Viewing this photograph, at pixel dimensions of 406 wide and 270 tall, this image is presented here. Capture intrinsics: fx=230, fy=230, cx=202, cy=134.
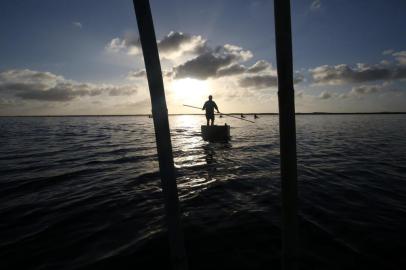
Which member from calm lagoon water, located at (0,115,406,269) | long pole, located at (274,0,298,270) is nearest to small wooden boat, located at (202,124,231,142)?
calm lagoon water, located at (0,115,406,269)

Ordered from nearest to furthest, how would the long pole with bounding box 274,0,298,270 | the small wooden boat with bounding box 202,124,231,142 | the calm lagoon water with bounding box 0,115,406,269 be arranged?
1. the long pole with bounding box 274,0,298,270
2. the calm lagoon water with bounding box 0,115,406,269
3. the small wooden boat with bounding box 202,124,231,142

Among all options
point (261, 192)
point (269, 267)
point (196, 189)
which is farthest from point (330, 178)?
point (269, 267)

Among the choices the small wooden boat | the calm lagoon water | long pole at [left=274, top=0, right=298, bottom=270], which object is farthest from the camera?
the small wooden boat

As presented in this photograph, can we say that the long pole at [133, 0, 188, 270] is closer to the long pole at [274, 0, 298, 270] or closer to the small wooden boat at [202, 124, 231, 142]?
the long pole at [274, 0, 298, 270]

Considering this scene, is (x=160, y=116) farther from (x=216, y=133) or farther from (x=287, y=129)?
(x=216, y=133)

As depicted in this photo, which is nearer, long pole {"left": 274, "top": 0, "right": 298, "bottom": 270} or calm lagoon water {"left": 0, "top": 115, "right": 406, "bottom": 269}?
long pole {"left": 274, "top": 0, "right": 298, "bottom": 270}

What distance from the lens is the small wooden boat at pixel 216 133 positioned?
65.0 ft

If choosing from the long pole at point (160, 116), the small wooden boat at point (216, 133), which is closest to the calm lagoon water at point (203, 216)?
the long pole at point (160, 116)

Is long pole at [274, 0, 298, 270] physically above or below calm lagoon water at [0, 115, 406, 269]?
above

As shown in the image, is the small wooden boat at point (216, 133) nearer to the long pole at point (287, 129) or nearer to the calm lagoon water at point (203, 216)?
the calm lagoon water at point (203, 216)

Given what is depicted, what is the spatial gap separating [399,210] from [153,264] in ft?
20.5

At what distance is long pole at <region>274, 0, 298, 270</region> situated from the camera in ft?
6.17

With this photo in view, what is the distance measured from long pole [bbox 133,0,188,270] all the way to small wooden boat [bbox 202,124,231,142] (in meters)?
17.6

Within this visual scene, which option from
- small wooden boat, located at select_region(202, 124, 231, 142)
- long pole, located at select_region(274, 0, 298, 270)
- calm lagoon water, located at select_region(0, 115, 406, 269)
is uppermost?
long pole, located at select_region(274, 0, 298, 270)
